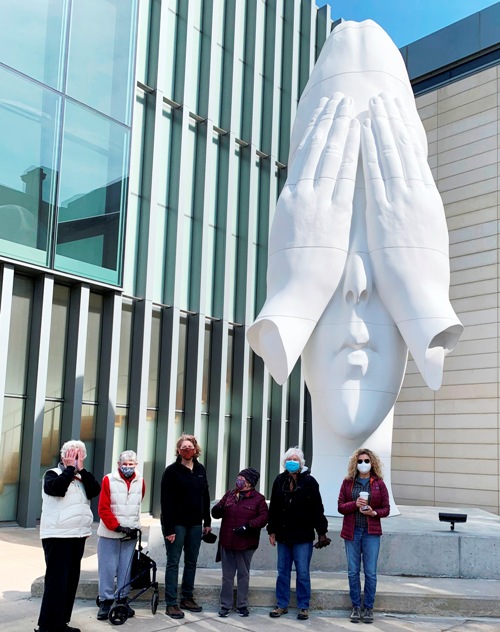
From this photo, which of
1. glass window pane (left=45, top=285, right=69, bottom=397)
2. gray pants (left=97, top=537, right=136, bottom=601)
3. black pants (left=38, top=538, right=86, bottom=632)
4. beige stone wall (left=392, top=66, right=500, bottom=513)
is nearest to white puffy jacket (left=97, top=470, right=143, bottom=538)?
gray pants (left=97, top=537, right=136, bottom=601)

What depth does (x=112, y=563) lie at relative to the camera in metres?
6.07

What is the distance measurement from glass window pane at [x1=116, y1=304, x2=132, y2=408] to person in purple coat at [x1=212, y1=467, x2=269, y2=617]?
9.06 m

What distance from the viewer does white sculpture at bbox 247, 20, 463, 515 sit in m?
8.97

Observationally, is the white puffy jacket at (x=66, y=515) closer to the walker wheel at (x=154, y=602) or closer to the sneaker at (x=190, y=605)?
the walker wheel at (x=154, y=602)

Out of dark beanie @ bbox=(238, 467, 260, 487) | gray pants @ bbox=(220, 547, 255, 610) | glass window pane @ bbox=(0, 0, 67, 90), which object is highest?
glass window pane @ bbox=(0, 0, 67, 90)

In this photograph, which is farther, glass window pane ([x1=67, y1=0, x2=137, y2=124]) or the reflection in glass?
the reflection in glass

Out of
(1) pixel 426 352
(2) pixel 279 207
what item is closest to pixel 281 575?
(1) pixel 426 352

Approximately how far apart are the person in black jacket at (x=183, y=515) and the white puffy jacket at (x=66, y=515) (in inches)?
34.6

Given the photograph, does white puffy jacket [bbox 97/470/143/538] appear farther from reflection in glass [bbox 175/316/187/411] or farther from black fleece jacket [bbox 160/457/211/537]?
reflection in glass [bbox 175/316/187/411]

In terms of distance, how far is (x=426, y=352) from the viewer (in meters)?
8.74

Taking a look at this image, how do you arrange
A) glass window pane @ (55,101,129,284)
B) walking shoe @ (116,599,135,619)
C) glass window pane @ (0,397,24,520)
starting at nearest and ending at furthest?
walking shoe @ (116,599,135,619)
glass window pane @ (0,397,24,520)
glass window pane @ (55,101,129,284)

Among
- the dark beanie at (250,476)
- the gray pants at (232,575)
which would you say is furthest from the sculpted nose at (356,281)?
the gray pants at (232,575)

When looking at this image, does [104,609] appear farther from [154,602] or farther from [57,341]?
[57,341]

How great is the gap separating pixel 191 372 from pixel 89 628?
426 inches
